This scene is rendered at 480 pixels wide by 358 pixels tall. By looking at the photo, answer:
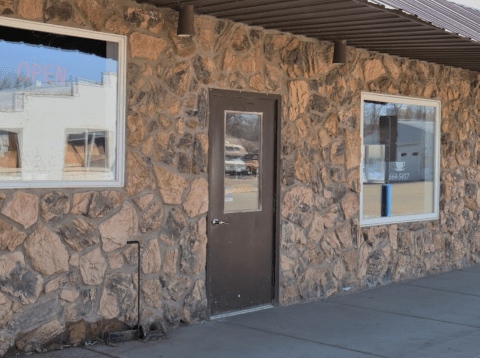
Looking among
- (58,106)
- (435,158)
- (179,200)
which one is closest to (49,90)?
(58,106)

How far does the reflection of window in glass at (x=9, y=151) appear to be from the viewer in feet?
19.8

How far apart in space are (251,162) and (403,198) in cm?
329

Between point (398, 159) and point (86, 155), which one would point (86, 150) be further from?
point (398, 159)

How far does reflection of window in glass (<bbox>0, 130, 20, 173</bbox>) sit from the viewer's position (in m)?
6.05

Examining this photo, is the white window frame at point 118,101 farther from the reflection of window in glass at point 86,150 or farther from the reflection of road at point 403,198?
the reflection of road at point 403,198

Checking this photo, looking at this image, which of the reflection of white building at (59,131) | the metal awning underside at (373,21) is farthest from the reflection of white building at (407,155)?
the reflection of white building at (59,131)

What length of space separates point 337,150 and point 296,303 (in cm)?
194

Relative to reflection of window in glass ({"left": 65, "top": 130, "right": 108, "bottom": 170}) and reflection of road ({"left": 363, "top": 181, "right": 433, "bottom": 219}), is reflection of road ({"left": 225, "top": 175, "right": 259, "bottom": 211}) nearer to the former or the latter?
reflection of window in glass ({"left": 65, "top": 130, "right": 108, "bottom": 170})

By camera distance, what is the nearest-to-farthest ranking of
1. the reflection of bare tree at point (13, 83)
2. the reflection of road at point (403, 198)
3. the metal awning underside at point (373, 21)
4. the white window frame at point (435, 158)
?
the reflection of bare tree at point (13, 83) → the metal awning underside at point (373, 21) → the white window frame at point (435, 158) → the reflection of road at point (403, 198)

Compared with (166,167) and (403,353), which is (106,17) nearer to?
(166,167)

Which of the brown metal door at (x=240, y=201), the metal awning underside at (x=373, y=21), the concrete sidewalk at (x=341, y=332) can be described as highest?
the metal awning underside at (x=373, y=21)

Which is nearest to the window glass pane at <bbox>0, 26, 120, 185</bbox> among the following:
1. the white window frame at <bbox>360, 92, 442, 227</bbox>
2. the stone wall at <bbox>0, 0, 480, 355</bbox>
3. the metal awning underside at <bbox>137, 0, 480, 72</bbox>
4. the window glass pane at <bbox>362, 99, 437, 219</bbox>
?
the stone wall at <bbox>0, 0, 480, 355</bbox>

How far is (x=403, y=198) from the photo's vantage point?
1049 cm

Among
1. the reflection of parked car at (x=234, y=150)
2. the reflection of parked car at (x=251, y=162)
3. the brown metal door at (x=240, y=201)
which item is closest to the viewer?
the brown metal door at (x=240, y=201)
